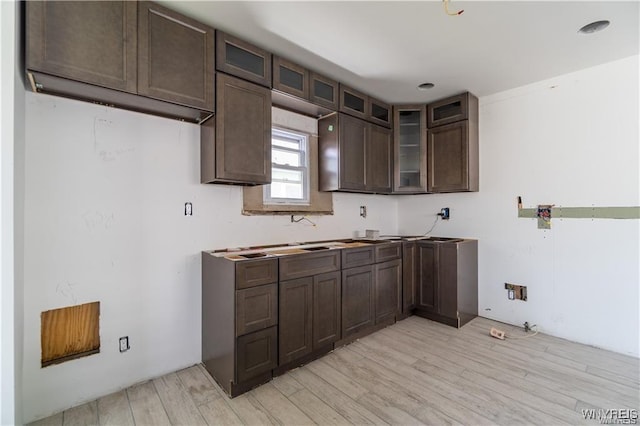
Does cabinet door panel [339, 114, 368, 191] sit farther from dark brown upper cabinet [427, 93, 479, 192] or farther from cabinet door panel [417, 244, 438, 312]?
cabinet door panel [417, 244, 438, 312]

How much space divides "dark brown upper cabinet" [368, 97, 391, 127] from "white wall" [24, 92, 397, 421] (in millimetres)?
1903

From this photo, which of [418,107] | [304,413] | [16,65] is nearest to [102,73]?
[16,65]

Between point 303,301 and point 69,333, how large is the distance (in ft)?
5.22

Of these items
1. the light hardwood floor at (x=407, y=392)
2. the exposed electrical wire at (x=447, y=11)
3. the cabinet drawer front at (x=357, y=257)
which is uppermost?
the exposed electrical wire at (x=447, y=11)

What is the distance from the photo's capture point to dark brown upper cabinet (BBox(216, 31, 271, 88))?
217 centimetres

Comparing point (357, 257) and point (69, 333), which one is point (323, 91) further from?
point (69, 333)

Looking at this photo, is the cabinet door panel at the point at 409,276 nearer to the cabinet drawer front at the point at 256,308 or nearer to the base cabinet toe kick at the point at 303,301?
the base cabinet toe kick at the point at 303,301

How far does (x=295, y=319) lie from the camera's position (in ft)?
7.63

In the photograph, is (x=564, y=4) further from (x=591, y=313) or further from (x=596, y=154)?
(x=591, y=313)

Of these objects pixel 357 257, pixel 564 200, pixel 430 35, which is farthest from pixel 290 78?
pixel 564 200

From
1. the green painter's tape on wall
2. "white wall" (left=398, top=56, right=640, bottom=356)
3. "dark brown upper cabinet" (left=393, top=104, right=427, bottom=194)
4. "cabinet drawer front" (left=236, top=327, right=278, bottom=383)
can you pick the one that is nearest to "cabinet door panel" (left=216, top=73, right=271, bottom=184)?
"cabinet drawer front" (left=236, top=327, right=278, bottom=383)

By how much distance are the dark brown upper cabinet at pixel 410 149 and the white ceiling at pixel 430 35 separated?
0.69 metres

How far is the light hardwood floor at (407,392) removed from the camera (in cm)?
179

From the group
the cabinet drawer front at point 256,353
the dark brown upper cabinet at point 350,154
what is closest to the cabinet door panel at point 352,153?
the dark brown upper cabinet at point 350,154
